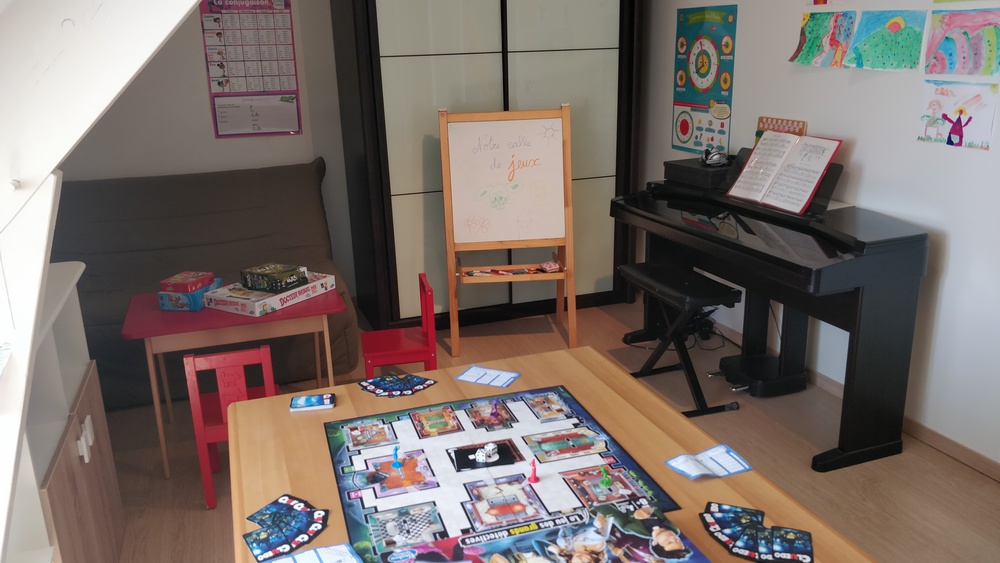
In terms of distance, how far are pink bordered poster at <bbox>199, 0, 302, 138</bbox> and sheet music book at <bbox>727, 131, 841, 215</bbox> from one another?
2.43 metres

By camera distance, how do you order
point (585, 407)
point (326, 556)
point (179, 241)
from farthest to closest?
point (179, 241), point (585, 407), point (326, 556)

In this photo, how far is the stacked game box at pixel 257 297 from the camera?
2.81 meters

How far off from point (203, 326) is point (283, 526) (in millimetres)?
1436

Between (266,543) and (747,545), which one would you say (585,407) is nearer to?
(747,545)

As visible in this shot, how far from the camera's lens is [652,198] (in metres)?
3.66

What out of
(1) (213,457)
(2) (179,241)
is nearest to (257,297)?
(1) (213,457)

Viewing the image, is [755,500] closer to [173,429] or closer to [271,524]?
[271,524]

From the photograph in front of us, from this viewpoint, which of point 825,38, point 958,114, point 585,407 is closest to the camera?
point 585,407

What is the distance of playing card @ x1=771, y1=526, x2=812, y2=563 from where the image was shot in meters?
1.35

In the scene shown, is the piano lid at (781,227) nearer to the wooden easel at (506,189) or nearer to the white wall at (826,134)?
the white wall at (826,134)

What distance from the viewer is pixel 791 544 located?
1.38 meters

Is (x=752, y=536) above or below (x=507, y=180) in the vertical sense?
below

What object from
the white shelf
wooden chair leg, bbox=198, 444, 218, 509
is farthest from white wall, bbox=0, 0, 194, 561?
wooden chair leg, bbox=198, 444, 218, 509

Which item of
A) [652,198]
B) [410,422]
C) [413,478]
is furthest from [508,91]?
[413,478]
